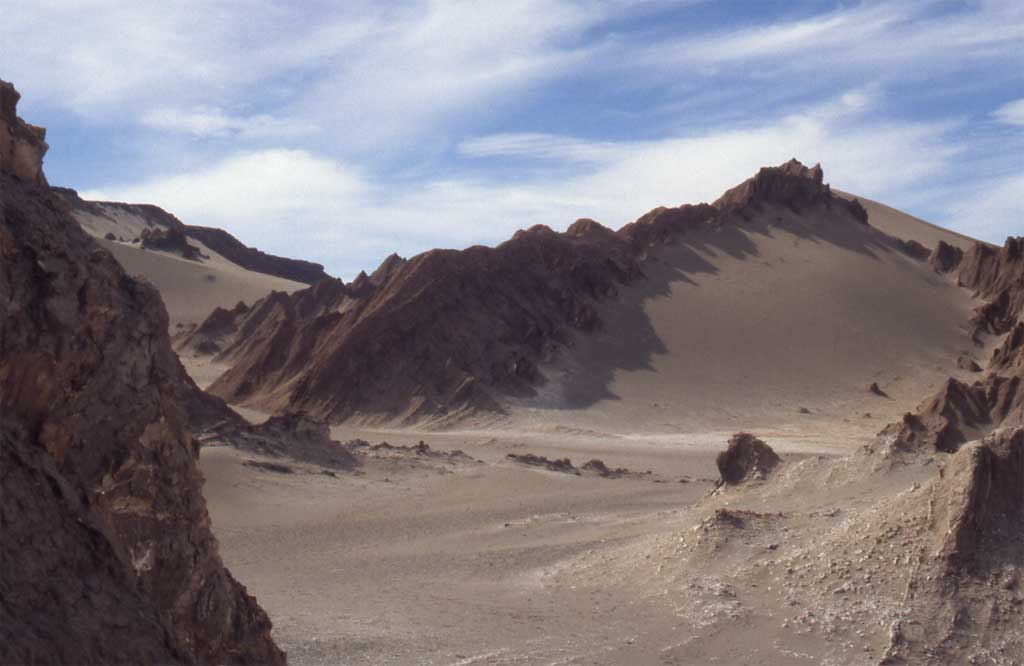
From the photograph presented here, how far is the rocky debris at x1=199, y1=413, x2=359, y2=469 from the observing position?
24.4 m

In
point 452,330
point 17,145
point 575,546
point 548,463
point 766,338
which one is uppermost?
point 17,145

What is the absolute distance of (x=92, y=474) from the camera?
593 cm

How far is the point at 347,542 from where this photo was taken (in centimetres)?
1803

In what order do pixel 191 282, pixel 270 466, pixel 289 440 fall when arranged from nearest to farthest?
pixel 270 466
pixel 289 440
pixel 191 282

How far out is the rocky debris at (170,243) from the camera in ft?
310

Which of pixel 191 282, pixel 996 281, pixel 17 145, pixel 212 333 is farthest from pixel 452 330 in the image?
pixel 191 282

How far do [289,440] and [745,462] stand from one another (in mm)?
10487

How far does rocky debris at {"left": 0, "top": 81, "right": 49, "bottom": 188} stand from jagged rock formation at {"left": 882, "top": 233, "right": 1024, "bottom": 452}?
466 inches

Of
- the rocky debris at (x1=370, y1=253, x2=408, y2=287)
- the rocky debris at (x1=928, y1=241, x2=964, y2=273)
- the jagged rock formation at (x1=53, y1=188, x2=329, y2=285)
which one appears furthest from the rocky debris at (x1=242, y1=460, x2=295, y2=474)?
the jagged rock formation at (x1=53, y1=188, x2=329, y2=285)

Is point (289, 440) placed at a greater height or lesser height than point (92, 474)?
lesser

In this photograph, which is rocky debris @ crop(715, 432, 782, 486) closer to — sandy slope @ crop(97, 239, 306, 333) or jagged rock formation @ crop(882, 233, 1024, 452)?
jagged rock formation @ crop(882, 233, 1024, 452)

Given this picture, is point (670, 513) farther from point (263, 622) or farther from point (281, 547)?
point (263, 622)

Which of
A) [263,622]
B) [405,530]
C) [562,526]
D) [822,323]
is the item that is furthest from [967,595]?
[822,323]

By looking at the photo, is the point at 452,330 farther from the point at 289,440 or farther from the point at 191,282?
the point at 191,282
